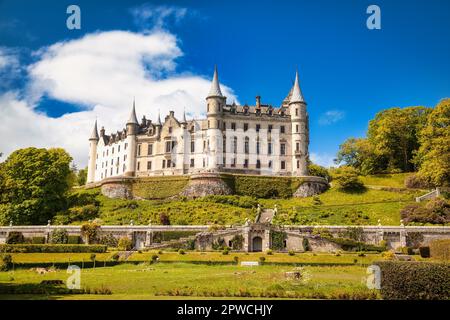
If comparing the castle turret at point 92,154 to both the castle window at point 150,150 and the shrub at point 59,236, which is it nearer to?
the castle window at point 150,150

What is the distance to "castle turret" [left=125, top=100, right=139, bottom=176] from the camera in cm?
7750

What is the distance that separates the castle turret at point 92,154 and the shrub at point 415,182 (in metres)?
50.8

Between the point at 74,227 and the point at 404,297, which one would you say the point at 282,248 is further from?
the point at 404,297

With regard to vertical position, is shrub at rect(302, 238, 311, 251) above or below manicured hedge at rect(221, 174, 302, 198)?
below

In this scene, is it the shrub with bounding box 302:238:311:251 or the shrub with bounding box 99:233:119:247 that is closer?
the shrub with bounding box 302:238:311:251

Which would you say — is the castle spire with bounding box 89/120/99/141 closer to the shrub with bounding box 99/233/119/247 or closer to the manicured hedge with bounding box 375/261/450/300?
the shrub with bounding box 99/233/119/247

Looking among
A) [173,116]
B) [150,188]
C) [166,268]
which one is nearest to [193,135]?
[173,116]

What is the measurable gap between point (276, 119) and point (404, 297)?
179ft

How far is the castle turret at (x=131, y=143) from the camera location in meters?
77.5

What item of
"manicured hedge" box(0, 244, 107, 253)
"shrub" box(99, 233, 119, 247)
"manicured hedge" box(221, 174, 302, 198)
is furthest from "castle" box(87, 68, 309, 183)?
"manicured hedge" box(0, 244, 107, 253)

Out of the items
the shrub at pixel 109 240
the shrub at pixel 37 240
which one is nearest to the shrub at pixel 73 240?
the shrub at pixel 109 240

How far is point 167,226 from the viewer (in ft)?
169

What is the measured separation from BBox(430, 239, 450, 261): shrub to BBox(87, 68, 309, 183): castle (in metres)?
35.1

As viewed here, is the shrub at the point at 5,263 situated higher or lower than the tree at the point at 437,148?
lower
